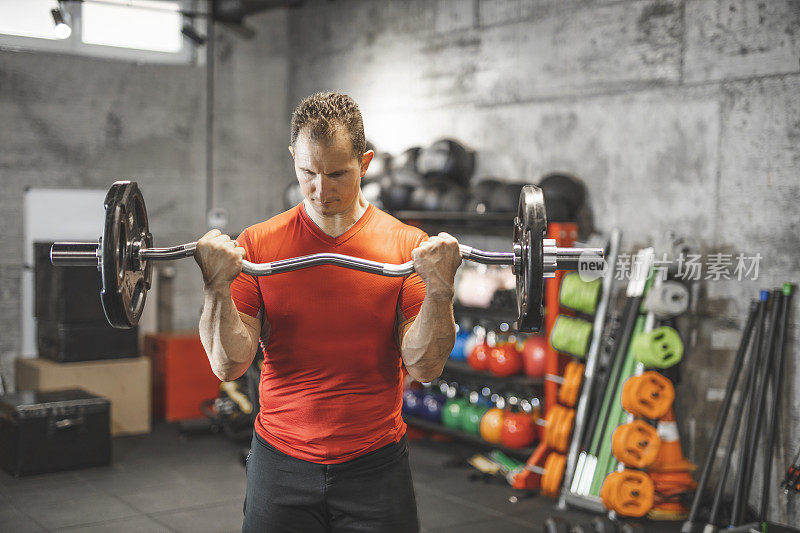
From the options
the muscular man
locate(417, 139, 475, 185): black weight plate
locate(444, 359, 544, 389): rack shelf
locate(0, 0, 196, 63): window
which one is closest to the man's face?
the muscular man

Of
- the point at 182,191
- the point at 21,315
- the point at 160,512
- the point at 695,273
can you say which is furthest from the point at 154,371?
the point at 695,273

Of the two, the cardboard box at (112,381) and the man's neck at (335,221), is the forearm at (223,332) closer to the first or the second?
the man's neck at (335,221)

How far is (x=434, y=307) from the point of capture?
5.87ft

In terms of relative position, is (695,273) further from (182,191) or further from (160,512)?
(182,191)

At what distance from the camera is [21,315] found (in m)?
6.41

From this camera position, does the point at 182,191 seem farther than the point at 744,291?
Yes

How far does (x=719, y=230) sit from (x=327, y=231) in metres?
2.99

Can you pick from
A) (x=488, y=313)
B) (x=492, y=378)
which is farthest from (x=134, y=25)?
(x=492, y=378)

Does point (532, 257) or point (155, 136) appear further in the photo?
point (155, 136)

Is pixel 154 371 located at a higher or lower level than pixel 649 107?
lower

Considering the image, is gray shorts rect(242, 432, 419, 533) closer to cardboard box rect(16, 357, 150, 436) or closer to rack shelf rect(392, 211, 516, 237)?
rack shelf rect(392, 211, 516, 237)

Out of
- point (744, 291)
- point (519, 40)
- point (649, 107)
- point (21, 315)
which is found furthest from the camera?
point (21, 315)

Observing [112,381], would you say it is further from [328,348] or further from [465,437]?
[328,348]

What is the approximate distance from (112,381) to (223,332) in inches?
175
